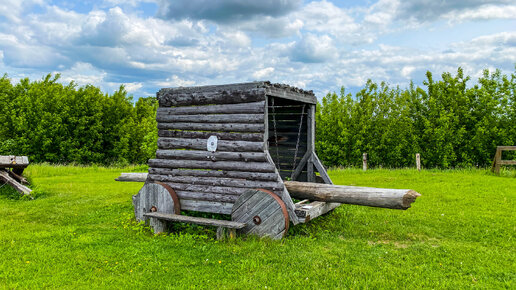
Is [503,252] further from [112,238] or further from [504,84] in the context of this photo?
[504,84]

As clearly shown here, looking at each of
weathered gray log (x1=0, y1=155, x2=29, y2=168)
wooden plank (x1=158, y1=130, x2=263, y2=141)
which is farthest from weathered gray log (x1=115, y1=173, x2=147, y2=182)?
weathered gray log (x1=0, y1=155, x2=29, y2=168)

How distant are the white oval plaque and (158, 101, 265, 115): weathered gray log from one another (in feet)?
1.84

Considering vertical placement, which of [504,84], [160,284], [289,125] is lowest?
[160,284]

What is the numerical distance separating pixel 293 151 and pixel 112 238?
4.60m

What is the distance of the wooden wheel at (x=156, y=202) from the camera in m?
8.40

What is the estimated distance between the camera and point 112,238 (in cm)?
796

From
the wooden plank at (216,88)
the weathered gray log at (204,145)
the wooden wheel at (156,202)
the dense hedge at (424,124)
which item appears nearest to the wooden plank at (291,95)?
the wooden plank at (216,88)

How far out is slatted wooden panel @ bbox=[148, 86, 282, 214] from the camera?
7.69 meters

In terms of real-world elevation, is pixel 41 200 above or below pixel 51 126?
below

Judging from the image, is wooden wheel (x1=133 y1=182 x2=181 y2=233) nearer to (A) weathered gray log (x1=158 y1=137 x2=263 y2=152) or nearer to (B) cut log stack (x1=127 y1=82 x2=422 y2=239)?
(B) cut log stack (x1=127 y1=82 x2=422 y2=239)

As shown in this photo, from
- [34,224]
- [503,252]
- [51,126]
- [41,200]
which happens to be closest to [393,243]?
[503,252]

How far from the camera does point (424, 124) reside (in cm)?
2598

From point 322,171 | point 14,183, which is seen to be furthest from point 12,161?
point 322,171

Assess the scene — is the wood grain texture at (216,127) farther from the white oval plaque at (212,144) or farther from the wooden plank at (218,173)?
the wooden plank at (218,173)
